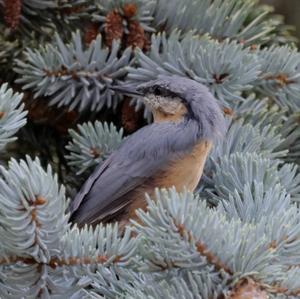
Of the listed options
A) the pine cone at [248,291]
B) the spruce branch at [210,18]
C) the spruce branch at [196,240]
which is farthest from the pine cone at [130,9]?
the pine cone at [248,291]

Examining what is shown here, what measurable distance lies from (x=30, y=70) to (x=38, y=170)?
88 centimetres

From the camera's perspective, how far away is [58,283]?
1.38 m

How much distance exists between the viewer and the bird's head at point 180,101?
2.17 m

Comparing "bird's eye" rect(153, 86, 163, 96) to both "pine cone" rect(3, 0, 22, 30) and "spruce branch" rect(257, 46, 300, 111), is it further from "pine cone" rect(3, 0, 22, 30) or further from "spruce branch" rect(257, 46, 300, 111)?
"pine cone" rect(3, 0, 22, 30)

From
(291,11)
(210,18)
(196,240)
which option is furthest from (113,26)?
(291,11)

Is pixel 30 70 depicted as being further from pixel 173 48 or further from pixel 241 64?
pixel 241 64

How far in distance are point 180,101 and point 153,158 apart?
245 mm

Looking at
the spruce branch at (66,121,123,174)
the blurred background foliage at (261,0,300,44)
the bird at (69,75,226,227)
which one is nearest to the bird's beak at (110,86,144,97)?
the bird at (69,75,226,227)

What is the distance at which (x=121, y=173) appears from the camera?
222 cm

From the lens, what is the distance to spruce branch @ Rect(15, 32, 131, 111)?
2080 millimetres

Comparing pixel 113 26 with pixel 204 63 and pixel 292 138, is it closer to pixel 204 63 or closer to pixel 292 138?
pixel 204 63

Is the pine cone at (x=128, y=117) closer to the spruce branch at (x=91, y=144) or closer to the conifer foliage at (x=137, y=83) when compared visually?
the conifer foliage at (x=137, y=83)

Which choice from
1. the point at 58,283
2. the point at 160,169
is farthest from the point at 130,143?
the point at 58,283

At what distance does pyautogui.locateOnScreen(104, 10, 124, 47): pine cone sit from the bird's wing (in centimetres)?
27
